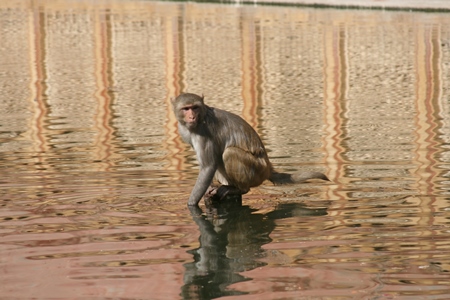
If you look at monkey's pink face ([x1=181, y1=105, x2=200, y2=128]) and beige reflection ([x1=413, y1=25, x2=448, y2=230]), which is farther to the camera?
beige reflection ([x1=413, y1=25, x2=448, y2=230])

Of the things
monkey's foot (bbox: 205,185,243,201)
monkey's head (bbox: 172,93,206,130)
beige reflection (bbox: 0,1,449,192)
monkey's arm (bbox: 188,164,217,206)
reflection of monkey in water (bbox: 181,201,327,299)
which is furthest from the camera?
beige reflection (bbox: 0,1,449,192)

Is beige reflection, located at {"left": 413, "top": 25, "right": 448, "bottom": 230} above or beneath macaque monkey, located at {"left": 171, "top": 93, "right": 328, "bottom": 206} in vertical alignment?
beneath

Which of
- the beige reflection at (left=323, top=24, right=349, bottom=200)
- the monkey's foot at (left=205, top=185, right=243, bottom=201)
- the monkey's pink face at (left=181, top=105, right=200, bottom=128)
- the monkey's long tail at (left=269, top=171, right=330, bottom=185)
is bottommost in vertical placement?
the beige reflection at (left=323, top=24, right=349, bottom=200)

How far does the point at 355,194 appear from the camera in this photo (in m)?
8.66

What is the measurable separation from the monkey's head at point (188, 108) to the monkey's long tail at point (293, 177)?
100 cm

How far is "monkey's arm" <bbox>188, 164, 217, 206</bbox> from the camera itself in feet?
26.9

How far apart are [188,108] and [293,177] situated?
1222mm

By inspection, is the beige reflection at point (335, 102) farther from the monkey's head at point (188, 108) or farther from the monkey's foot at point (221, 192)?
the monkey's head at point (188, 108)

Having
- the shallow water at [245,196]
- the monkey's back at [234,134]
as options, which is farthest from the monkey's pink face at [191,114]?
the shallow water at [245,196]

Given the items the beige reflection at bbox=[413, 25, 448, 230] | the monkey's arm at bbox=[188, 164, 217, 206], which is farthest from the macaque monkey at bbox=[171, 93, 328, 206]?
the beige reflection at bbox=[413, 25, 448, 230]

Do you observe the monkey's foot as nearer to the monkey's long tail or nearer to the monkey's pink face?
the monkey's long tail

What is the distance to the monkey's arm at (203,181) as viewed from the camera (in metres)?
8.21

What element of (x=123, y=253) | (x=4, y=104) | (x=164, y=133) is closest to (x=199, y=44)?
(x=4, y=104)

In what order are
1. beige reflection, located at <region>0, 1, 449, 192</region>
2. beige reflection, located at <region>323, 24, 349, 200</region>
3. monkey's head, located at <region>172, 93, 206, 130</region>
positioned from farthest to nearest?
beige reflection, located at <region>0, 1, 449, 192</region>, beige reflection, located at <region>323, 24, 349, 200</region>, monkey's head, located at <region>172, 93, 206, 130</region>
